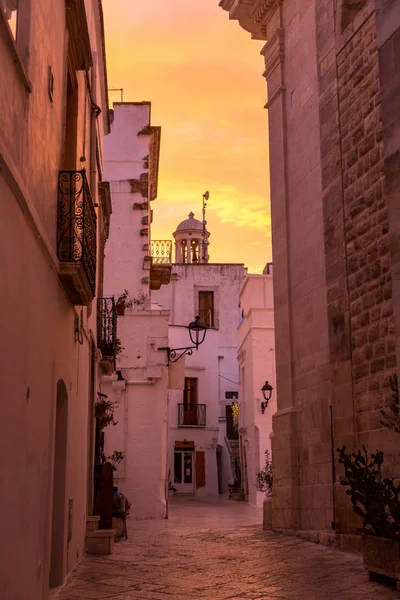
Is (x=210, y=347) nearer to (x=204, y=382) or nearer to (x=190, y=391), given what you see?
(x=204, y=382)

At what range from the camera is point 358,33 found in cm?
1125

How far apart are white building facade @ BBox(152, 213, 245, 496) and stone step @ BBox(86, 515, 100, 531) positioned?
19.7 m

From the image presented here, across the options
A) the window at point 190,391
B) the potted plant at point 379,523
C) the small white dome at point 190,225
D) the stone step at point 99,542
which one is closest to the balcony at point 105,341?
the stone step at point 99,542

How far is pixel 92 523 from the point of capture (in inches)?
421

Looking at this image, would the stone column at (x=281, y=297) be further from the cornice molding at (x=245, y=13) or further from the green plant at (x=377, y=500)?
the green plant at (x=377, y=500)

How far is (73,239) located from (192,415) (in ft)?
96.4

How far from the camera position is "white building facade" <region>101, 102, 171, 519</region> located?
1900cm

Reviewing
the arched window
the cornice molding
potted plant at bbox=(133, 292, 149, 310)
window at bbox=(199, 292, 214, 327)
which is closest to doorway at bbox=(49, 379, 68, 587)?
the arched window

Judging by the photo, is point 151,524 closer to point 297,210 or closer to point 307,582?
point 297,210

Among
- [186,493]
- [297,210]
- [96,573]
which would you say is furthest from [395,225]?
[186,493]

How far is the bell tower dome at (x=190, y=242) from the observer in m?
47.0

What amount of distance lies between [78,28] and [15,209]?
3.61 meters

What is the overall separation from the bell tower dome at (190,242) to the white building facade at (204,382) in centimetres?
355

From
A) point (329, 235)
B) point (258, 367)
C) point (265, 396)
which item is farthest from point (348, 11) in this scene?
point (258, 367)
